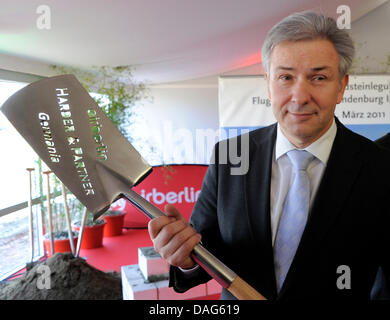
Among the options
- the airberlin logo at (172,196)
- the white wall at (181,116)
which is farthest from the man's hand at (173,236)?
the white wall at (181,116)

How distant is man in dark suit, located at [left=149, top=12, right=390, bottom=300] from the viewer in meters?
0.70

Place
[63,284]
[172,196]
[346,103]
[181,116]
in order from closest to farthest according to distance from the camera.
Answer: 1. [63,284]
2. [346,103]
3. [172,196]
4. [181,116]

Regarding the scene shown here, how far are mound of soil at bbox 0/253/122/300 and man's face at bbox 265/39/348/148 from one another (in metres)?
1.94

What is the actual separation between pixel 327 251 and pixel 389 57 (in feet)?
15.0

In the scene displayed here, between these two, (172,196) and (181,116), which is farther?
(181,116)

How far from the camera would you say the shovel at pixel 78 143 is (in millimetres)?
627

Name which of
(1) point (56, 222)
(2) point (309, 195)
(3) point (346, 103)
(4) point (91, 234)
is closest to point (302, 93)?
(2) point (309, 195)

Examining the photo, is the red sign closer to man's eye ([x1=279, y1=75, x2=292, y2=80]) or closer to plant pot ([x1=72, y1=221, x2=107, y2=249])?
plant pot ([x1=72, y1=221, x2=107, y2=249])

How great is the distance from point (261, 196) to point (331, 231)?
167mm

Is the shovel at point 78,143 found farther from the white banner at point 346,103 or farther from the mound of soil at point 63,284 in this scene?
the white banner at point 346,103

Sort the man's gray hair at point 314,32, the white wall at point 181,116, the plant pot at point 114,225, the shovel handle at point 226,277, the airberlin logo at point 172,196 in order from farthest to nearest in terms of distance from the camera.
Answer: the white wall at point 181,116 < the airberlin logo at point 172,196 < the plant pot at point 114,225 < the man's gray hair at point 314,32 < the shovel handle at point 226,277

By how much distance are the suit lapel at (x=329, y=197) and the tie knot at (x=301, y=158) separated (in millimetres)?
46

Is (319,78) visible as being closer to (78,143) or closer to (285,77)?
(285,77)

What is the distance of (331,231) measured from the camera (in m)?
0.72
